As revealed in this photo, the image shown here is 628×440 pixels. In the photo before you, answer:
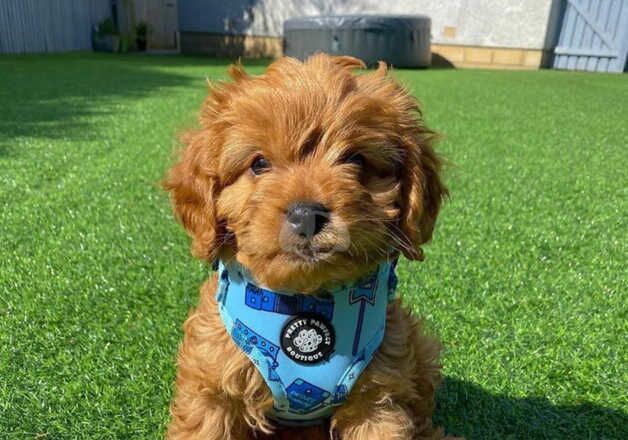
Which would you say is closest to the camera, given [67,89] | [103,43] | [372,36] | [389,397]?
[389,397]

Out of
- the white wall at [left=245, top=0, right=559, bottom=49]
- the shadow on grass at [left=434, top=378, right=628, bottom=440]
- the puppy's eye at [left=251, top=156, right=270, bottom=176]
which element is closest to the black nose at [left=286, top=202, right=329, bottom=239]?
the puppy's eye at [left=251, top=156, right=270, bottom=176]

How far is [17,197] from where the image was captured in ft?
16.5

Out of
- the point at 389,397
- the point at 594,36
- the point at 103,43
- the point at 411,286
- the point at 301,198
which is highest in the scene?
the point at 301,198

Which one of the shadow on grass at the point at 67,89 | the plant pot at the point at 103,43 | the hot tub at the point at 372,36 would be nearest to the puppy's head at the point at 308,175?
the shadow on grass at the point at 67,89

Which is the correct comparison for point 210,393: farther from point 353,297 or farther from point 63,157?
point 63,157

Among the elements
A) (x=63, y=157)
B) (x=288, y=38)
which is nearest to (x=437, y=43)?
(x=288, y=38)

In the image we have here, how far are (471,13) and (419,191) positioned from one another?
20099 millimetres

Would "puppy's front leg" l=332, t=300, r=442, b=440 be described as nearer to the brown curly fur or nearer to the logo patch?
the brown curly fur

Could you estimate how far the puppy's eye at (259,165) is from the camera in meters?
2.04

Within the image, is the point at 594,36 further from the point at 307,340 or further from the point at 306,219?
the point at 306,219

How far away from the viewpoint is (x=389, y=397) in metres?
2.20

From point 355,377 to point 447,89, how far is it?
42.1 ft

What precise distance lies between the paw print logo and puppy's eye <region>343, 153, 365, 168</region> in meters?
0.59

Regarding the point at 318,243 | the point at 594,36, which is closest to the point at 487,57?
the point at 594,36
